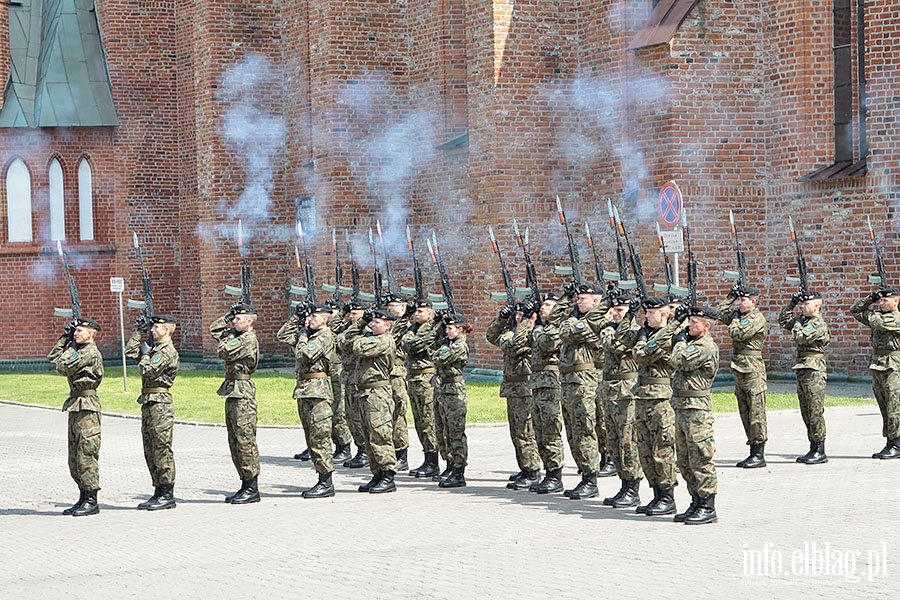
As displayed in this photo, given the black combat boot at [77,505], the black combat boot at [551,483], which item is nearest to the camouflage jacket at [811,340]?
the black combat boot at [551,483]

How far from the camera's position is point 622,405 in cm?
1077

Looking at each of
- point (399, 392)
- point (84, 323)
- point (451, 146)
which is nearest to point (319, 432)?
point (399, 392)

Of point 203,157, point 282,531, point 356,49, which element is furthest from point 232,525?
point 203,157

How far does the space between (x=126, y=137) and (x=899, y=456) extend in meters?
21.5

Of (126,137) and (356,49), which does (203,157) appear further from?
(356,49)

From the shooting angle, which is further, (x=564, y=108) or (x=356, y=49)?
(x=356, y=49)

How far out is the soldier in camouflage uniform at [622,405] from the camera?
35.0 ft

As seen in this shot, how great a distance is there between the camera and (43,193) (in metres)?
29.0

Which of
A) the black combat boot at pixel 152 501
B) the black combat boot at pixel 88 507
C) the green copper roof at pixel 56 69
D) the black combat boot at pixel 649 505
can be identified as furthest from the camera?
the green copper roof at pixel 56 69

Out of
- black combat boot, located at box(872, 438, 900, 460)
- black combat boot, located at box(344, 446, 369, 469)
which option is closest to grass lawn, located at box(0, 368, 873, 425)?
black combat boot, located at box(344, 446, 369, 469)

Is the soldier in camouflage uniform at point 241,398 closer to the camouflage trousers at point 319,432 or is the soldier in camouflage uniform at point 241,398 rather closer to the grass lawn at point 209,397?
the camouflage trousers at point 319,432

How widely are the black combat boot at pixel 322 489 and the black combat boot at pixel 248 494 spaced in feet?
1.44

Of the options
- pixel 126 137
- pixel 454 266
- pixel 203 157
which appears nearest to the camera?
pixel 454 266

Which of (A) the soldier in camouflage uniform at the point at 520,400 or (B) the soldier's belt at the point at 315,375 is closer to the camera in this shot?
(A) the soldier in camouflage uniform at the point at 520,400
